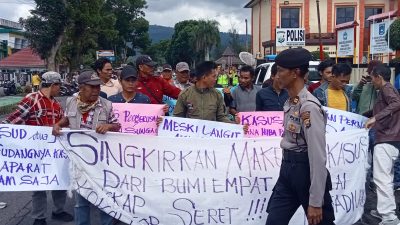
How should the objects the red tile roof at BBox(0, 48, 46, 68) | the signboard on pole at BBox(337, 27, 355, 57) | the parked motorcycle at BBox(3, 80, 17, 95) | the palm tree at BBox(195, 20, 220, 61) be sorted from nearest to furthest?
the signboard on pole at BBox(337, 27, 355, 57)
the parked motorcycle at BBox(3, 80, 17, 95)
the red tile roof at BBox(0, 48, 46, 68)
the palm tree at BBox(195, 20, 220, 61)

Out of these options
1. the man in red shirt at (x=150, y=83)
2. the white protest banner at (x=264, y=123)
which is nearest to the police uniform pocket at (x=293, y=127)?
the white protest banner at (x=264, y=123)

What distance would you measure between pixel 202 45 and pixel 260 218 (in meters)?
74.4

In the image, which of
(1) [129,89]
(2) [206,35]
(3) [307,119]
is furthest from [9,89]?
(2) [206,35]

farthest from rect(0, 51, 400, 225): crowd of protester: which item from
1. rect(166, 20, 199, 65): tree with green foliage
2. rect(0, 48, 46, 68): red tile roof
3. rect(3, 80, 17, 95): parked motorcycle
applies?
rect(166, 20, 199, 65): tree with green foliage

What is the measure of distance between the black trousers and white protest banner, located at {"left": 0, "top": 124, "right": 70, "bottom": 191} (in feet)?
7.77

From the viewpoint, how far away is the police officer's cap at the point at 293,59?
348 centimetres

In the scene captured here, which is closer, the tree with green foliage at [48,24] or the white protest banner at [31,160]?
the white protest banner at [31,160]

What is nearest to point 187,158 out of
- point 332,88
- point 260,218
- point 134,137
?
point 134,137

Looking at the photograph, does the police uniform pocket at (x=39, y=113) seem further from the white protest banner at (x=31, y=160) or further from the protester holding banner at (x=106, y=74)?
the protester holding banner at (x=106, y=74)

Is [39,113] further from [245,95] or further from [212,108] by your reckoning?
[245,95]

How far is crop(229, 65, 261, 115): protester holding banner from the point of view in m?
7.05

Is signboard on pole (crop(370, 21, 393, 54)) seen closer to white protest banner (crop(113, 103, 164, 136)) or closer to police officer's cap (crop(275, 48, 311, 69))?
white protest banner (crop(113, 103, 164, 136))

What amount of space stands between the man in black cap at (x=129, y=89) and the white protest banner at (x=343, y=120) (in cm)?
216

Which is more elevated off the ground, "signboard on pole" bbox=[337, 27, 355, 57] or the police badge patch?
"signboard on pole" bbox=[337, 27, 355, 57]
